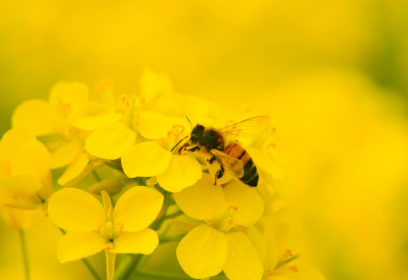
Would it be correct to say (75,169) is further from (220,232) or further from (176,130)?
(220,232)

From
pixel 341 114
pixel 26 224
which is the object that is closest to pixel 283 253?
pixel 26 224

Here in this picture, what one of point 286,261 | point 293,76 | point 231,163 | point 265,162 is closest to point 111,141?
point 231,163

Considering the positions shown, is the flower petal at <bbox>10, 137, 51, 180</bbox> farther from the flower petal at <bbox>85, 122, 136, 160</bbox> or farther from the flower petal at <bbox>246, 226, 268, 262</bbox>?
the flower petal at <bbox>246, 226, 268, 262</bbox>

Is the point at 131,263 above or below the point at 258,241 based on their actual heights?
below

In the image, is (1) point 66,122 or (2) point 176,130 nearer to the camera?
(2) point 176,130

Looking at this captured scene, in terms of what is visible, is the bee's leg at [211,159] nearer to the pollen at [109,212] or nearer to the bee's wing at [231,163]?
the bee's wing at [231,163]

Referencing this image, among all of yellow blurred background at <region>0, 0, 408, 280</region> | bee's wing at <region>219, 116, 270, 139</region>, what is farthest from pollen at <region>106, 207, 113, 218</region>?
yellow blurred background at <region>0, 0, 408, 280</region>

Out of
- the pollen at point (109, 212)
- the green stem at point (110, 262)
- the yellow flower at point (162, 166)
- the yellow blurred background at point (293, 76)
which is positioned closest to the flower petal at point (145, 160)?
→ the yellow flower at point (162, 166)
